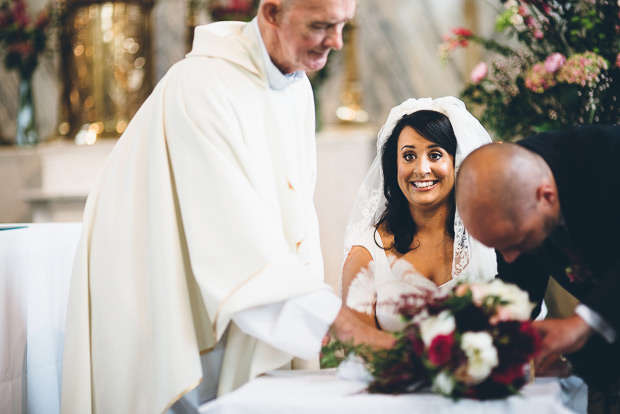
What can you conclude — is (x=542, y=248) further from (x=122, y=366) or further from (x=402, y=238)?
(x=122, y=366)

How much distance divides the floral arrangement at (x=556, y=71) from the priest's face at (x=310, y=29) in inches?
66.4

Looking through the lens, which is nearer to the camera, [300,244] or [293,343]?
[293,343]

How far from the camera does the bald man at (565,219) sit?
1862 mm

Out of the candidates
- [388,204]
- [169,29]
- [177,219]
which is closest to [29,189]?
[169,29]

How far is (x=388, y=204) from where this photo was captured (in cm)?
339

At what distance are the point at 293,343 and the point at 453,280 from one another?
3.89ft

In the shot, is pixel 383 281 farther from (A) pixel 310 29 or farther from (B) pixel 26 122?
(B) pixel 26 122

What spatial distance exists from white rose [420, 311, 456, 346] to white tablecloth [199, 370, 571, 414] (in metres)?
0.18

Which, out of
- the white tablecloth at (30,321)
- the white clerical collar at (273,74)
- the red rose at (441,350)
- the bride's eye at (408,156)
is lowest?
the white tablecloth at (30,321)

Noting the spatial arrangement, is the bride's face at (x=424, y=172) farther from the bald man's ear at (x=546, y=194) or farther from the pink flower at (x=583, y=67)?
the bald man's ear at (x=546, y=194)

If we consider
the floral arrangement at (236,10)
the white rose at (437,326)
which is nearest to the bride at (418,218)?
the white rose at (437,326)

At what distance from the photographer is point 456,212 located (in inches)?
122

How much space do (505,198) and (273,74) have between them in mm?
929

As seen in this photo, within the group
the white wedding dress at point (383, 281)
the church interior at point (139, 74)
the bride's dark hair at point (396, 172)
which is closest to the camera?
the white wedding dress at point (383, 281)
